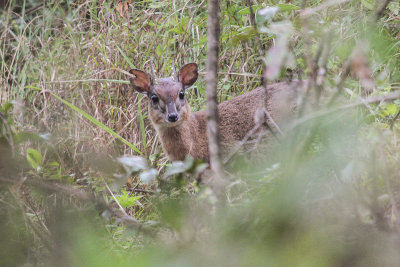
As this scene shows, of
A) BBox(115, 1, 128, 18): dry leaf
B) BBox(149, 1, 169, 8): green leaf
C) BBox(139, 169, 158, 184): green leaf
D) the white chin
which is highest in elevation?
BBox(139, 169, 158, 184): green leaf

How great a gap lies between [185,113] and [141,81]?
419mm

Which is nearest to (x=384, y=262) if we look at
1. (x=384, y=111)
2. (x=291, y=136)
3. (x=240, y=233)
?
(x=240, y=233)

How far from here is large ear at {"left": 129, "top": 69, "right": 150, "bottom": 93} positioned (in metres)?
4.37

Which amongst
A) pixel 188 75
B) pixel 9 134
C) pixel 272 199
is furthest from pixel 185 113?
pixel 272 199

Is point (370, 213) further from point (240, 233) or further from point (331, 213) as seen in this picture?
point (240, 233)

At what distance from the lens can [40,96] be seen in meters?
4.99

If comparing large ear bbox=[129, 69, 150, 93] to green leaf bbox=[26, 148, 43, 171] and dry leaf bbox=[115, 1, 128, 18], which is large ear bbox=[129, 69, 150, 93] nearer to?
dry leaf bbox=[115, 1, 128, 18]

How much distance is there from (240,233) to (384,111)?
155 centimetres

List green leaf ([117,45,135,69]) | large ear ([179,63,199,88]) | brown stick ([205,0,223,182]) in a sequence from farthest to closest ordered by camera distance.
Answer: green leaf ([117,45,135,69]), large ear ([179,63,199,88]), brown stick ([205,0,223,182])

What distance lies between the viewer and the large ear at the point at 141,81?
4.37 meters

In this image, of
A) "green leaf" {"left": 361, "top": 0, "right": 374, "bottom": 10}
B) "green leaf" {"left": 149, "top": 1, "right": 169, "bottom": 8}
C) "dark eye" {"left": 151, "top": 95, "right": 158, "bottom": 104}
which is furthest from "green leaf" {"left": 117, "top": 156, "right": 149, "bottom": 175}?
"green leaf" {"left": 149, "top": 1, "right": 169, "bottom": 8}

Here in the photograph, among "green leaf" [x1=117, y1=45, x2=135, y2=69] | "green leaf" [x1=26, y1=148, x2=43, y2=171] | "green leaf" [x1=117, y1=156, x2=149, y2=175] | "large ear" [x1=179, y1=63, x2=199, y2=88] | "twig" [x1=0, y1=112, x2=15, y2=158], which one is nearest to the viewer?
"green leaf" [x1=117, y1=156, x2=149, y2=175]

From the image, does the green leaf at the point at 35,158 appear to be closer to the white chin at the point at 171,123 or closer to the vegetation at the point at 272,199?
the vegetation at the point at 272,199

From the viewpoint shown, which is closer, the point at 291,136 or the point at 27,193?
the point at 291,136
